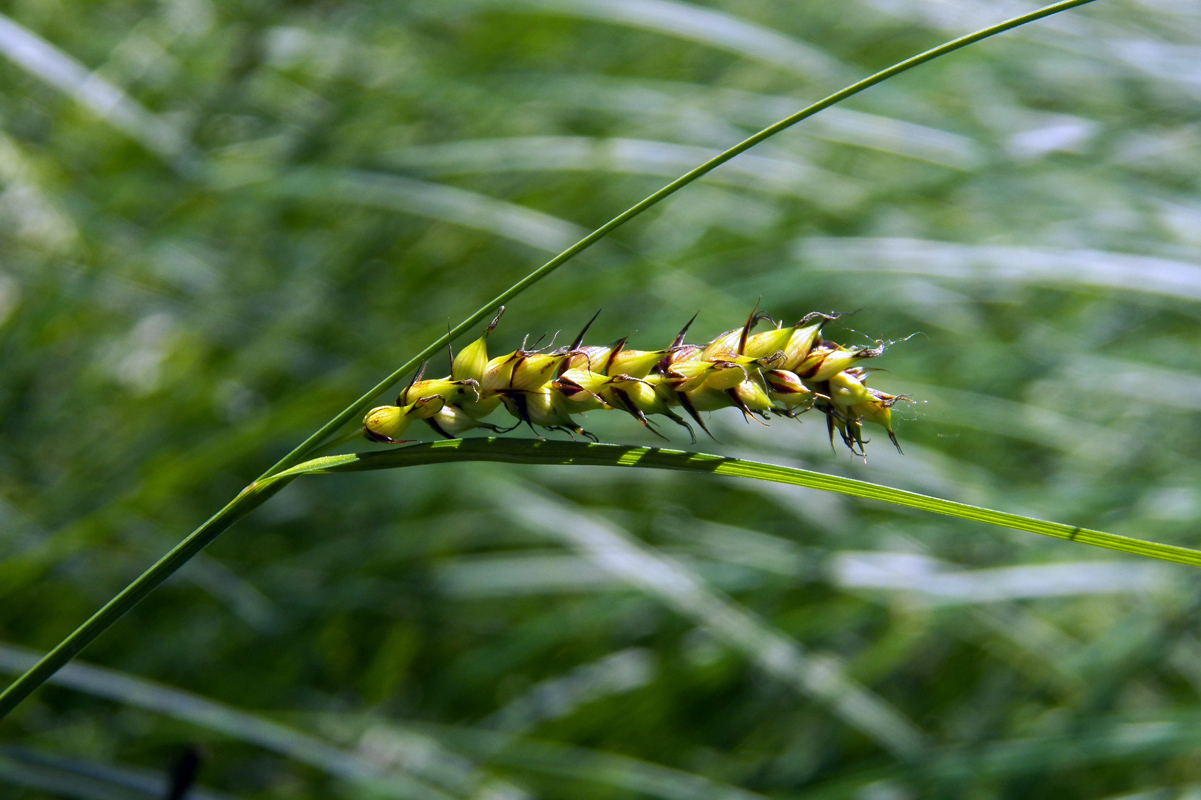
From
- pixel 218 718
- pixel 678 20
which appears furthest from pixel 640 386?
pixel 678 20

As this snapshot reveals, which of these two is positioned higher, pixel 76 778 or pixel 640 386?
pixel 640 386

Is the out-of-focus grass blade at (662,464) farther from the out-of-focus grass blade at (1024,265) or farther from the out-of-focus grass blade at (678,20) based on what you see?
the out-of-focus grass blade at (678,20)

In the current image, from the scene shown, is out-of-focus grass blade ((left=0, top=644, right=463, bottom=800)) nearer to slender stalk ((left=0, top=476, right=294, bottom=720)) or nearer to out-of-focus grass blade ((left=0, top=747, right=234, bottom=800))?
out-of-focus grass blade ((left=0, top=747, right=234, bottom=800))

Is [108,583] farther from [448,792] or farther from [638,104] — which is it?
[638,104]

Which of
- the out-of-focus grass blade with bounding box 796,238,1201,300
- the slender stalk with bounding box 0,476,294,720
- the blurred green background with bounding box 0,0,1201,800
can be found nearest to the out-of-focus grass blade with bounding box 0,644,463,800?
the blurred green background with bounding box 0,0,1201,800

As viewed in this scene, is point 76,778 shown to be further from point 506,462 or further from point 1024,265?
point 1024,265

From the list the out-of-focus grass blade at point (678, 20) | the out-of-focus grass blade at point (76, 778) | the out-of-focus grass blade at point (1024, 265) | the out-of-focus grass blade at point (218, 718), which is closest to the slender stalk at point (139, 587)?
the out-of-focus grass blade at point (76, 778)
